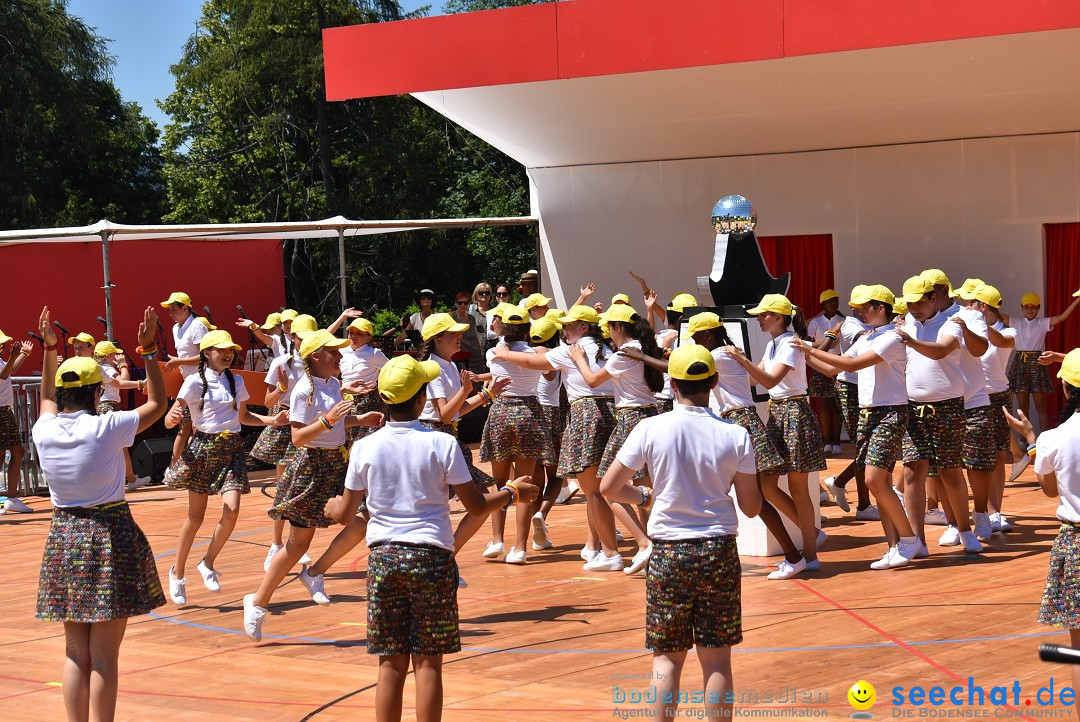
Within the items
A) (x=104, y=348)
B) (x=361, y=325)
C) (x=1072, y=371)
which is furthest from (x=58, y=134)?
(x=1072, y=371)

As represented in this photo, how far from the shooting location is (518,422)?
29.2 ft

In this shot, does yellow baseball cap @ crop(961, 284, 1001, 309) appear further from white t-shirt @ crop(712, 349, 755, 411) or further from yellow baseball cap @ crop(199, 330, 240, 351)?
yellow baseball cap @ crop(199, 330, 240, 351)

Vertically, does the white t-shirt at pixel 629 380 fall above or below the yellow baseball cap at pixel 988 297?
below

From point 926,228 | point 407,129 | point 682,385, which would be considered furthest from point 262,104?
point 682,385

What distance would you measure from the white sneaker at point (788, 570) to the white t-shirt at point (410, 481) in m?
3.80

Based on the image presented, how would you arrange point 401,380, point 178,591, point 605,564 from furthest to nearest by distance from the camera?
point 605,564 → point 178,591 → point 401,380

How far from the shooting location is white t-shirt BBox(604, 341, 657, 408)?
816 centimetres

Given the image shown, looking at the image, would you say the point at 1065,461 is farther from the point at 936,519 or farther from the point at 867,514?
the point at 867,514

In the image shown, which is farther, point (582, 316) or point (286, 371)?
point (286, 371)

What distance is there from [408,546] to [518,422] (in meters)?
4.16

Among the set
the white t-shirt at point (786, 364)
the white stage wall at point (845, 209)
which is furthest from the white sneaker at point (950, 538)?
the white stage wall at point (845, 209)

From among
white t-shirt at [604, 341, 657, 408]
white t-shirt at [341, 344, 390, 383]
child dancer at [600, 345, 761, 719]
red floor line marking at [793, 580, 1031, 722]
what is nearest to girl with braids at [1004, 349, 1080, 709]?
red floor line marking at [793, 580, 1031, 722]

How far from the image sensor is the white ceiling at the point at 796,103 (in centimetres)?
1245

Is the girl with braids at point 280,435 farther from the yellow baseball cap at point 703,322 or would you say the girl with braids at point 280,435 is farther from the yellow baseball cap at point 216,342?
the yellow baseball cap at point 703,322
